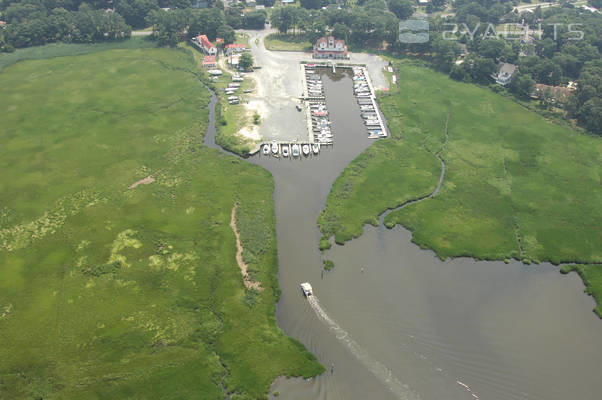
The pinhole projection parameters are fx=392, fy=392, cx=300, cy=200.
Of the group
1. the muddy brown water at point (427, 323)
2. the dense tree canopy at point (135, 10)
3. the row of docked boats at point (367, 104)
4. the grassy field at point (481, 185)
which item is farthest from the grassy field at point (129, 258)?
the dense tree canopy at point (135, 10)

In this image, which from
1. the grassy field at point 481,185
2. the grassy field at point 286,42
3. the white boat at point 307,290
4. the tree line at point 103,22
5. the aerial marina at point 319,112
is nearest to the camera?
the white boat at point 307,290

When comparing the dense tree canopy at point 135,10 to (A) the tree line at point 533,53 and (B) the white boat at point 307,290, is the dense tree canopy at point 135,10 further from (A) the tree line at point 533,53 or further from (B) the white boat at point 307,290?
(B) the white boat at point 307,290

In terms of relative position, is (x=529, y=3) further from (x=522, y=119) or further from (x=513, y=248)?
(x=513, y=248)

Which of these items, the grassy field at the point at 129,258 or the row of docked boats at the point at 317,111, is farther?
the row of docked boats at the point at 317,111

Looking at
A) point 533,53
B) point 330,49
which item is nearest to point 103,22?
point 330,49

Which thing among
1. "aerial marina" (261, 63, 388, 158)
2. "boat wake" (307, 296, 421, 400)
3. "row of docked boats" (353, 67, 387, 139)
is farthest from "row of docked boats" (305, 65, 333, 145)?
"boat wake" (307, 296, 421, 400)

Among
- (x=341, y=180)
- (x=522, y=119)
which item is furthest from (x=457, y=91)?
(x=341, y=180)
